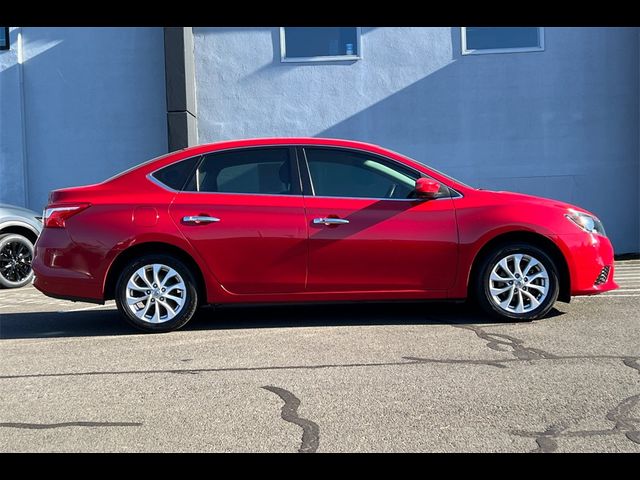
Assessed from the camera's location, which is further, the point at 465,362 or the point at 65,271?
the point at 65,271

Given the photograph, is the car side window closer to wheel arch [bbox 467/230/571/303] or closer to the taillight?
wheel arch [bbox 467/230/571/303]

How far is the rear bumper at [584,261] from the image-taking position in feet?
20.2

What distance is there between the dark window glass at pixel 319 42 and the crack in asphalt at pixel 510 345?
9.22 metres

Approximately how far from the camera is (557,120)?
45.6 ft

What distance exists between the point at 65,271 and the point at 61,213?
1.59 feet

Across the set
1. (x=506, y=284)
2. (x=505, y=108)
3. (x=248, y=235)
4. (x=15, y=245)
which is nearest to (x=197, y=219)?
(x=248, y=235)

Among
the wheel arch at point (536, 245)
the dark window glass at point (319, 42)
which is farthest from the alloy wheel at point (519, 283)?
the dark window glass at point (319, 42)

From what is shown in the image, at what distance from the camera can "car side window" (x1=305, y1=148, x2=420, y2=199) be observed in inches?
244

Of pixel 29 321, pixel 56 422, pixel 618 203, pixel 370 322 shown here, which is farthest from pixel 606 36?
pixel 56 422

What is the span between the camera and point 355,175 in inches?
246

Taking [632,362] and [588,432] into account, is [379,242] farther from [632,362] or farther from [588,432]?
[588,432]

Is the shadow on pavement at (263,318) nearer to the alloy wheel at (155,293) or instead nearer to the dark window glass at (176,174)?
the alloy wheel at (155,293)
